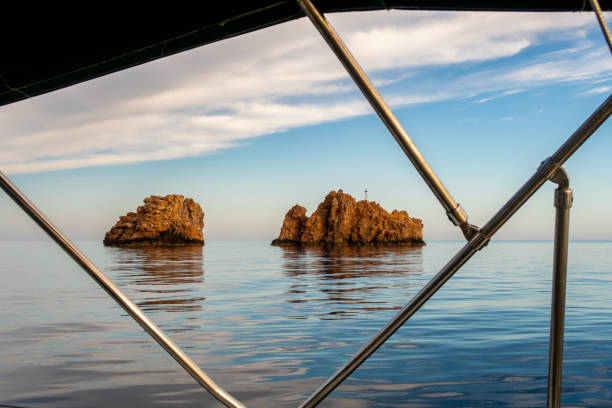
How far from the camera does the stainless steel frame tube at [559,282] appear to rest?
0.82 m

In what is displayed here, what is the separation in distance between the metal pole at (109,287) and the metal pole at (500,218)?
378mm

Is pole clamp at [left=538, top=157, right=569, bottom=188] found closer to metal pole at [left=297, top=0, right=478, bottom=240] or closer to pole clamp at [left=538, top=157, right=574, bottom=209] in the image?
pole clamp at [left=538, top=157, right=574, bottom=209]

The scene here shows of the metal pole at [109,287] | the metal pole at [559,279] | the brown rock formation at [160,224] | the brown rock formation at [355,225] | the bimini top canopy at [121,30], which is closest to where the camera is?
the metal pole at [559,279]

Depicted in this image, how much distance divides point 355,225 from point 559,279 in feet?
222

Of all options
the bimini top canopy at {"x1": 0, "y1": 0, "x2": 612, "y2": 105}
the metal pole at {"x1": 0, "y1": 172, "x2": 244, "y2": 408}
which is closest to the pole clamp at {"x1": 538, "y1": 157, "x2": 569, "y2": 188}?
the bimini top canopy at {"x1": 0, "y1": 0, "x2": 612, "y2": 105}

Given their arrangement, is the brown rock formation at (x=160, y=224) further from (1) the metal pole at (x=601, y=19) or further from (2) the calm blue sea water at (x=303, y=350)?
(1) the metal pole at (x=601, y=19)

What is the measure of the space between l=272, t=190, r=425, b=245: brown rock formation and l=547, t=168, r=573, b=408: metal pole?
2640 inches

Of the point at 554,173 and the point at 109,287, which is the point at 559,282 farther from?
the point at 109,287

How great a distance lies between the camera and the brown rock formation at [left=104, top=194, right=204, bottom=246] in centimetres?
6544

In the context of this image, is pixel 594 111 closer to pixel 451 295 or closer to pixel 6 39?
pixel 6 39

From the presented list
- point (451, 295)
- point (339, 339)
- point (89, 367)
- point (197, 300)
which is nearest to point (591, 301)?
point (451, 295)

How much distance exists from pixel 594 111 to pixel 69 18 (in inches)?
55.5

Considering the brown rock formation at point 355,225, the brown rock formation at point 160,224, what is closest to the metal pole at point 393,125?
the brown rock formation at point 160,224

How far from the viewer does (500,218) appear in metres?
0.90
